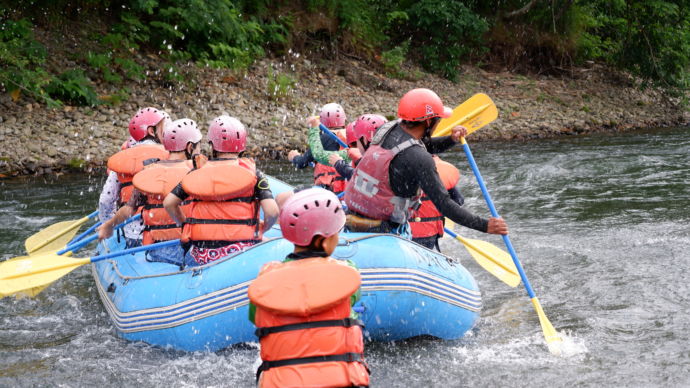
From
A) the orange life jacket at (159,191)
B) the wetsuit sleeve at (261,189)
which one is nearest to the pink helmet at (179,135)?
the orange life jacket at (159,191)

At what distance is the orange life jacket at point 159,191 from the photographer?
5473mm

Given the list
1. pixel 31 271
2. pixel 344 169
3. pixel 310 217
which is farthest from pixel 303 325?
pixel 344 169

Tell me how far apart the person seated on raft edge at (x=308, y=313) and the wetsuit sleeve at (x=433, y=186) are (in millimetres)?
1603

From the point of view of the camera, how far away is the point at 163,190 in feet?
17.9

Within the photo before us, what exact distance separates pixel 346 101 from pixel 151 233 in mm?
11471

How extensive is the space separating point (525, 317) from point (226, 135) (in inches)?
103

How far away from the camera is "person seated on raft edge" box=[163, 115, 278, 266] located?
15.9 ft

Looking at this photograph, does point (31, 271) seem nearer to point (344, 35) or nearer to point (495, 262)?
point (495, 262)

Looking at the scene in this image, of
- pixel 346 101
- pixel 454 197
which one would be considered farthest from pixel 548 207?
pixel 346 101

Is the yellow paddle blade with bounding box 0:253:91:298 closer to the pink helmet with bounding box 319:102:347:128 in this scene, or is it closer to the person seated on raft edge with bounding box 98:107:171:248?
the person seated on raft edge with bounding box 98:107:171:248

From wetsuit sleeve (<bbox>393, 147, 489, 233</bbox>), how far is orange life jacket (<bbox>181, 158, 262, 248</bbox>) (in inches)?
40.3

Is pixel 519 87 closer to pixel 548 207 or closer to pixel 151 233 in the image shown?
pixel 548 207

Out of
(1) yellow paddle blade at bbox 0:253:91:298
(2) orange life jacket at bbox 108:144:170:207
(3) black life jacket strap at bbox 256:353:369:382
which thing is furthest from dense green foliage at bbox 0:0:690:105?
(3) black life jacket strap at bbox 256:353:369:382

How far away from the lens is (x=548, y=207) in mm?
10227
